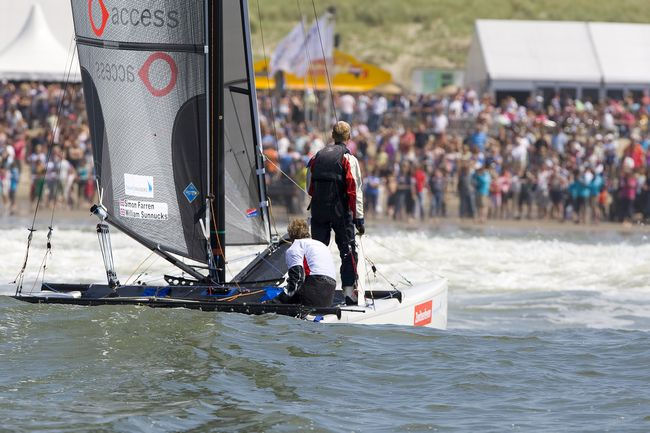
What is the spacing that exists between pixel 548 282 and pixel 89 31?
9.20 metres

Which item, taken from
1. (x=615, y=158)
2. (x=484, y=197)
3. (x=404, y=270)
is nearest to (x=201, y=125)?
(x=404, y=270)

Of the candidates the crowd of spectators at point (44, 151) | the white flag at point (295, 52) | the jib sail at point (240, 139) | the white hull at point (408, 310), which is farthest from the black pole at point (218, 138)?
the white flag at point (295, 52)

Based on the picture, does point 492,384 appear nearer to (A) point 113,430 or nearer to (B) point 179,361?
(B) point 179,361

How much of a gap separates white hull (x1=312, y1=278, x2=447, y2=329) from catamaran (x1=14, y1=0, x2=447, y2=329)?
2 cm

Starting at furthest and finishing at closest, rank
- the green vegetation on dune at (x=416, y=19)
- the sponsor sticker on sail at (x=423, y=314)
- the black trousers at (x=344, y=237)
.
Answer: the green vegetation on dune at (x=416, y=19) → the sponsor sticker on sail at (x=423, y=314) → the black trousers at (x=344, y=237)

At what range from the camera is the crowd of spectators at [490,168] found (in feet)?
89.2

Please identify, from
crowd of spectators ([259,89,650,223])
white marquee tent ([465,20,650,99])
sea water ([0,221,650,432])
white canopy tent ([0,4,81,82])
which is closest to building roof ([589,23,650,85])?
white marquee tent ([465,20,650,99])

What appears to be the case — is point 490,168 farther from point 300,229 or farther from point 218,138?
point 300,229

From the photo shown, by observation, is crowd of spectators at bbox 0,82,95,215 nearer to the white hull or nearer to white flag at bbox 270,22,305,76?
white flag at bbox 270,22,305,76

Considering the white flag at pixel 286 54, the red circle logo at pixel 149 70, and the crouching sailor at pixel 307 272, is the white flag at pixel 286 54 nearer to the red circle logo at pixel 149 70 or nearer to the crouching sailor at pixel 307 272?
the red circle logo at pixel 149 70

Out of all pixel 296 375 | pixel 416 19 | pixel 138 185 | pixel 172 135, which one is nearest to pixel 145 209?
pixel 138 185

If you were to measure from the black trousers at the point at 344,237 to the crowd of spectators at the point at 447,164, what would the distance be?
14.1 meters

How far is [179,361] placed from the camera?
10.2 m

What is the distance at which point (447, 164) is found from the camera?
27.5 meters
